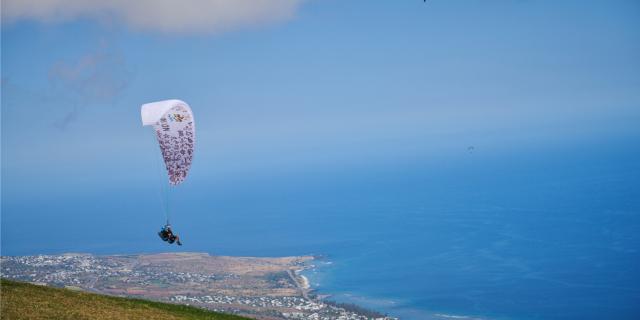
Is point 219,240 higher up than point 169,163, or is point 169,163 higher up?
point 219,240

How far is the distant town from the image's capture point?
5334 cm

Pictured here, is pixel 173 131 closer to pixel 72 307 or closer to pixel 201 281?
pixel 72 307

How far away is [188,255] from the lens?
320ft

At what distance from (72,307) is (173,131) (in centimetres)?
643

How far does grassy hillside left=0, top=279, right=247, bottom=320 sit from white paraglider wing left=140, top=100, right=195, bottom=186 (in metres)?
4.35

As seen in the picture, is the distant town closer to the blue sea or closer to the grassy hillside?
the blue sea

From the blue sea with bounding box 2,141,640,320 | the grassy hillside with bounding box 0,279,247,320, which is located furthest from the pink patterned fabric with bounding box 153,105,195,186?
the blue sea with bounding box 2,141,640,320

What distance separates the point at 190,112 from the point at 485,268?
77.3m

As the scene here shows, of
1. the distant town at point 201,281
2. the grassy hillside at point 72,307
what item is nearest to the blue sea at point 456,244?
the distant town at point 201,281

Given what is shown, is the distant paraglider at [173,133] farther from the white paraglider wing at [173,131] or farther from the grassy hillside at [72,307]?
the grassy hillside at [72,307]

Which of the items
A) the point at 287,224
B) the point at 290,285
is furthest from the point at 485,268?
the point at 287,224

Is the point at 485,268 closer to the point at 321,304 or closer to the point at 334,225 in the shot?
the point at 321,304

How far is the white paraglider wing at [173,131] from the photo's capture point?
17.1 metres

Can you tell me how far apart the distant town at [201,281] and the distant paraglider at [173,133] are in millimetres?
31842
